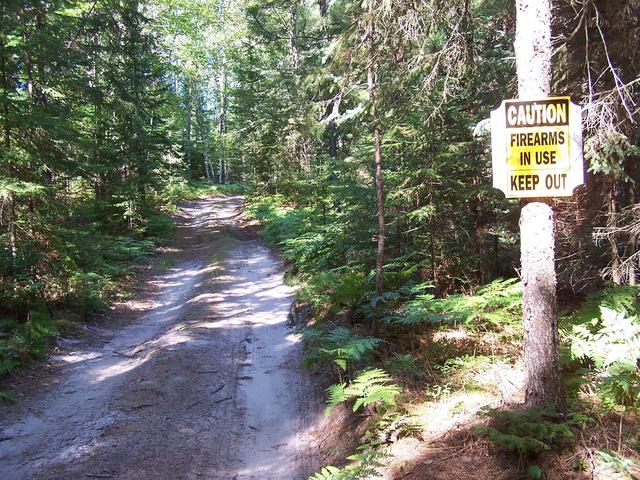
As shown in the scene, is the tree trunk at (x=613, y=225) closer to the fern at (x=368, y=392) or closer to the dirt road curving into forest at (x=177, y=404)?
the fern at (x=368, y=392)

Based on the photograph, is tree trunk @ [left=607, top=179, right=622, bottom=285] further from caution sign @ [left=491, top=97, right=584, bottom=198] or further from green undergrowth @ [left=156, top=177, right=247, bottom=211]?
green undergrowth @ [left=156, top=177, right=247, bottom=211]

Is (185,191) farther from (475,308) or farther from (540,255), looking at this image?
(540,255)

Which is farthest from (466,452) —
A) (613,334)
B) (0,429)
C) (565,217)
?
(0,429)

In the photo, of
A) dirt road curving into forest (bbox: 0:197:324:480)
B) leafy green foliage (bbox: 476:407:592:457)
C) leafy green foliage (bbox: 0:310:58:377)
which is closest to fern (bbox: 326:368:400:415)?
dirt road curving into forest (bbox: 0:197:324:480)

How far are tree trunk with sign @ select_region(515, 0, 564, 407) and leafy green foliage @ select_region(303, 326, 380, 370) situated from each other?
2350mm

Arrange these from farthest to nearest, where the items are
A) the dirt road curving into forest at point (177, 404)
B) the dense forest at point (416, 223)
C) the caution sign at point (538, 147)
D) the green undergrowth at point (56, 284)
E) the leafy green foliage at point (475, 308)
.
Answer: the green undergrowth at point (56, 284), the leafy green foliage at point (475, 308), the dirt road curving into forest at point (177, 404), the dense forest at point (416, 223), the caution sign at point (538, 147)

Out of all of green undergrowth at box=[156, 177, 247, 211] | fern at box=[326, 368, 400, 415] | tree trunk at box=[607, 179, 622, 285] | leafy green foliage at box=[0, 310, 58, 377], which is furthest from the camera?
green undergrowth at box=[156, 177, 247, 211]

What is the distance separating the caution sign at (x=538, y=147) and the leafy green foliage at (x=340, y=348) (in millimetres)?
2997

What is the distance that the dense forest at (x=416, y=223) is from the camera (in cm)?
452

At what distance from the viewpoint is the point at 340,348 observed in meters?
6.01

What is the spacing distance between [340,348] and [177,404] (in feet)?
9.21

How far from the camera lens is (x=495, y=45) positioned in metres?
10.1

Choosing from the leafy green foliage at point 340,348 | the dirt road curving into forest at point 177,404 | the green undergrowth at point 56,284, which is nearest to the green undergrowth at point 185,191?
the green undergrowth at point 56,284

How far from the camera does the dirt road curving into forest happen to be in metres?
5.35
